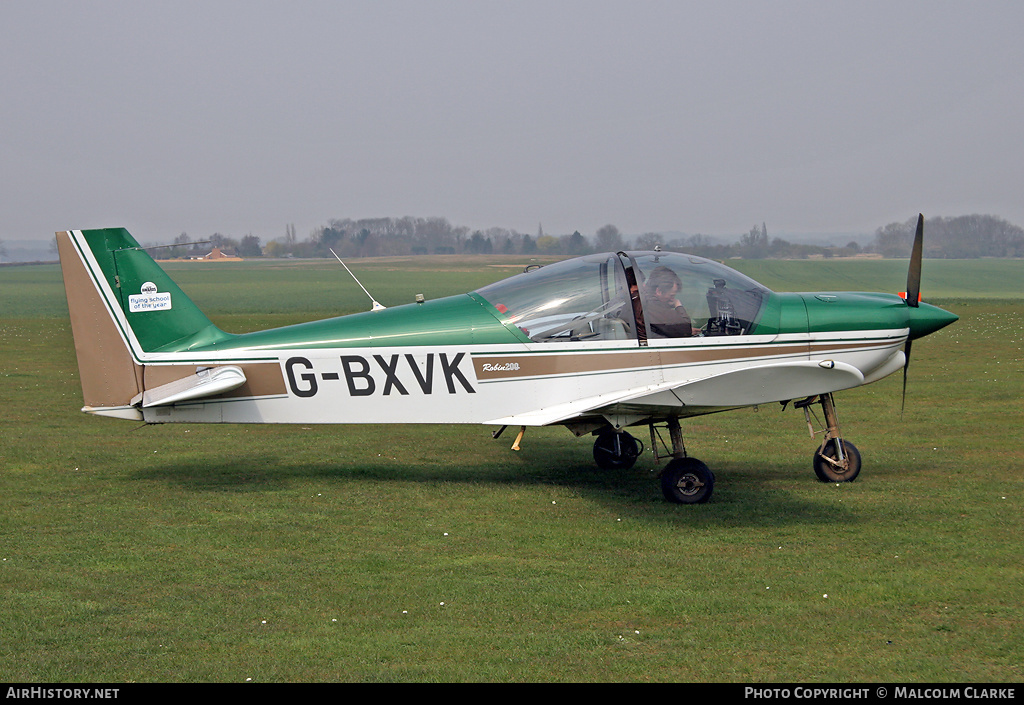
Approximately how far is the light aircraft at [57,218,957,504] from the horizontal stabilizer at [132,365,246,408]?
0.02m

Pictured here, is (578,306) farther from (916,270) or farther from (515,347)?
(916,270)

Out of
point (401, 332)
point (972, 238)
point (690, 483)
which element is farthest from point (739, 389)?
point (972, 238)

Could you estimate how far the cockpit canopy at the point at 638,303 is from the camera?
8.37 metres

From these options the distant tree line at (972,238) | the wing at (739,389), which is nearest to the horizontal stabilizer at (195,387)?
the wing at (739,389)

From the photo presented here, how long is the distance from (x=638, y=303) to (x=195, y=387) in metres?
4.16

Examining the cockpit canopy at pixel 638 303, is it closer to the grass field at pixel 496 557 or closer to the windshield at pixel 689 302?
the windshield at pixel 689 302

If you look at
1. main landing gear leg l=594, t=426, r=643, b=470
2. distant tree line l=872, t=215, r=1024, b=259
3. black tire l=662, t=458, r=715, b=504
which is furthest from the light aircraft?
distant tree line l=872, t=215, r=1024, b=259

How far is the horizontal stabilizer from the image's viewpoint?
27.1 ft

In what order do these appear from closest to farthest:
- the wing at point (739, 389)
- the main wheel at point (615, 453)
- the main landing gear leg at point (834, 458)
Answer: the wing at point (739, 389) < the main landing gear leg at point (834, 458) < the main wheel at point (615, 453)

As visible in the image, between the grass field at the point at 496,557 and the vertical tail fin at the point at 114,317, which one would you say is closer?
the grass field at the point at 496,557

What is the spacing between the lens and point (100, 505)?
26.9ft

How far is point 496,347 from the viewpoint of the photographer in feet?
27.8
